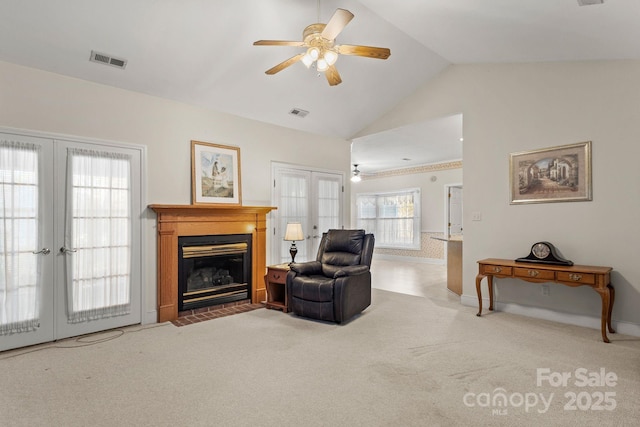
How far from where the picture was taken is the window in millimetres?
9289

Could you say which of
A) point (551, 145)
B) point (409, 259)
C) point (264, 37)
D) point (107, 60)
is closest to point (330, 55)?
point (264, 37)

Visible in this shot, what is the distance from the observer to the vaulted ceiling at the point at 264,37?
9.38 feet

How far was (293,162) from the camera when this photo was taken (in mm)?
5414

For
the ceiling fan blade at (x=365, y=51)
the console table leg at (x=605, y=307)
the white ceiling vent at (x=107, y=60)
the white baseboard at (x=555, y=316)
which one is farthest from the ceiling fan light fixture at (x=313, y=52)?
the white baseboard at (x=555, y=316)

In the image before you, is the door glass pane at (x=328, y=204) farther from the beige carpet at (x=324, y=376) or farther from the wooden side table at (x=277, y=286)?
the beige carpet at (x=324, y=376)

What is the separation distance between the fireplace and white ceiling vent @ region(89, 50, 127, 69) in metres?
2.00

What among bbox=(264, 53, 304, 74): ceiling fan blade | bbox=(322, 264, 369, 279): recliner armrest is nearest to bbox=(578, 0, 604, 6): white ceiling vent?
bbox=(264, 53, 304, 74): ceiling fan blade

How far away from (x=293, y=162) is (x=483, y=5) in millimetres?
3272

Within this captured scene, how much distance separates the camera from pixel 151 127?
12.9ft

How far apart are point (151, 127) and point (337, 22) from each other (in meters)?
2.56

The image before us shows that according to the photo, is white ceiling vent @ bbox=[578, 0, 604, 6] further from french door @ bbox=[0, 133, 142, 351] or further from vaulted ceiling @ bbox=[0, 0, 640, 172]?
french door @ bbox=[0, 133, 142, 351]

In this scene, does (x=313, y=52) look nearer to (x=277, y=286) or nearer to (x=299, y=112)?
(x=299, y=112)

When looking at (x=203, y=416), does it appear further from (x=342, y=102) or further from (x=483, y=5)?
(x=342, y=102)

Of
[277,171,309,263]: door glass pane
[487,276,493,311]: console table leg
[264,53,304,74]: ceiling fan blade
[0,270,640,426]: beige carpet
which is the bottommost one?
[0,270,640,426]: beige carpet
